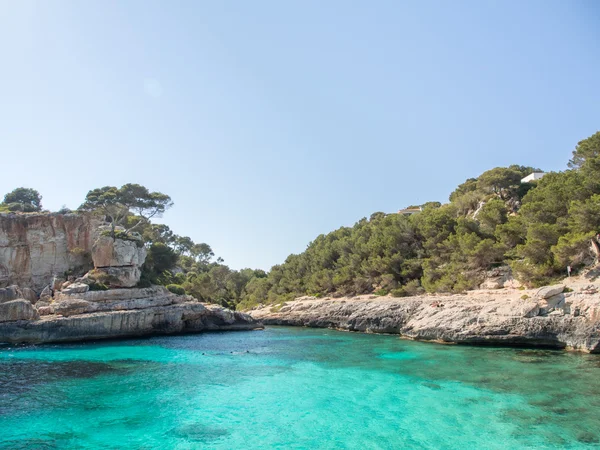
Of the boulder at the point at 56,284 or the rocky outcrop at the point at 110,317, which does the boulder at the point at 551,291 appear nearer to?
the rocky outcrop at the point at 110,317

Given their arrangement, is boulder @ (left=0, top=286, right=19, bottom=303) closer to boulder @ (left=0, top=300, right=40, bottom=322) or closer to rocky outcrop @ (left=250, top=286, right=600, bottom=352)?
boulder @ (left=0, top=300, right=40, bottom=322)

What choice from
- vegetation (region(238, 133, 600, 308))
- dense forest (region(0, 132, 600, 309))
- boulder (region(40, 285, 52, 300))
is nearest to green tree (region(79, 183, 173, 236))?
dense forest (region(0, 132, 600, 309))

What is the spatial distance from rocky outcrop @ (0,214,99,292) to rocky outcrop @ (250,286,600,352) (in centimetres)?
2867

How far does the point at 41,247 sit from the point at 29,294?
5285 millimetres

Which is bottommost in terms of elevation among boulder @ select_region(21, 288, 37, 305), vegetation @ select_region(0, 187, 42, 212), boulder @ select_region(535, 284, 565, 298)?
boulder @ select_region(21, 288, 37, 305)

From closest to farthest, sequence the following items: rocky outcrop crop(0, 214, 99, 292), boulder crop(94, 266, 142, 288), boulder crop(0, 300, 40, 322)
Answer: boulder crop(0, 300, 40, 322) < boulder crop(94, 266, 142, 288) < rocky outcrop crop(0, 214, 99, 292)

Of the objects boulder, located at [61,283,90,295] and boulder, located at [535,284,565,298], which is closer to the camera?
boulder, located at [535,284,565,298]

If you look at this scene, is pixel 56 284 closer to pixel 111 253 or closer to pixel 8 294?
pixel 111 253

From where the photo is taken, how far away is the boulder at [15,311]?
26.6 meters

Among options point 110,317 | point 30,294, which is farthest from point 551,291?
point 30,294

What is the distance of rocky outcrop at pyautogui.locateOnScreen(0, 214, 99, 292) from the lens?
35.4 meters

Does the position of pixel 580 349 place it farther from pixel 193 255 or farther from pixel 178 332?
pixel 193 255

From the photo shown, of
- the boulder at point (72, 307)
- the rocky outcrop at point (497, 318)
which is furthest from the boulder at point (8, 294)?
the rocky outcrop at point (497, 318)

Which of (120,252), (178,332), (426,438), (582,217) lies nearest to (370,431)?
(426,438)
